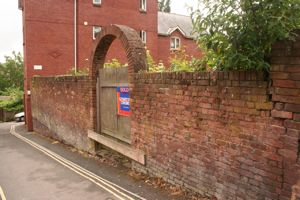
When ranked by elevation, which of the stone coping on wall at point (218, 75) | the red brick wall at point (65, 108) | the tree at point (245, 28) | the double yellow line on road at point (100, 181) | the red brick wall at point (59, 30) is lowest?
the double yellow line on road at point (100, 181)

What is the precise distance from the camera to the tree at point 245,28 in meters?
3.33

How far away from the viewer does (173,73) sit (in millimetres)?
5379

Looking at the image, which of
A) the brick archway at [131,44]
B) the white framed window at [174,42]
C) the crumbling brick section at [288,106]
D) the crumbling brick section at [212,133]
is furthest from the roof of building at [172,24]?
the crumbling brick section at [288,106]

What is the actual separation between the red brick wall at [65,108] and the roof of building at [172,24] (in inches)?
559

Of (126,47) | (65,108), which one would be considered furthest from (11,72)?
(126,47)

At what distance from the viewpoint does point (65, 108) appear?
36.5ft

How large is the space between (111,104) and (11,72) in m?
47.7

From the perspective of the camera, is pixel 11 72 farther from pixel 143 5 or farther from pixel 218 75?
pixel 218 75

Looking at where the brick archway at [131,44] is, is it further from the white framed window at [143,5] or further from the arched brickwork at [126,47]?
the white framed window at [143,5]

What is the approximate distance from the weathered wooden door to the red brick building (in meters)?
10.6

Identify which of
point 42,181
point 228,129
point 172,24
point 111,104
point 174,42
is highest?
point 172,24

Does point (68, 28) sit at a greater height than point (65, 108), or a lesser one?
greater

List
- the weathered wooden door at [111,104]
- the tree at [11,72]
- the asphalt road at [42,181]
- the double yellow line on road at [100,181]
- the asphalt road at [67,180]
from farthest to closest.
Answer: the tree at [11,72] < the weathered wooden door at [111,104] < the asphalt road at [42,181] < the asphalt road at [67,180] < the double yellow line on road at [100,181]

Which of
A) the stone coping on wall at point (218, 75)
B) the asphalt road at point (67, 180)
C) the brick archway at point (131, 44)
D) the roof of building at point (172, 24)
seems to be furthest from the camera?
the roof of building at point (172, 24)
